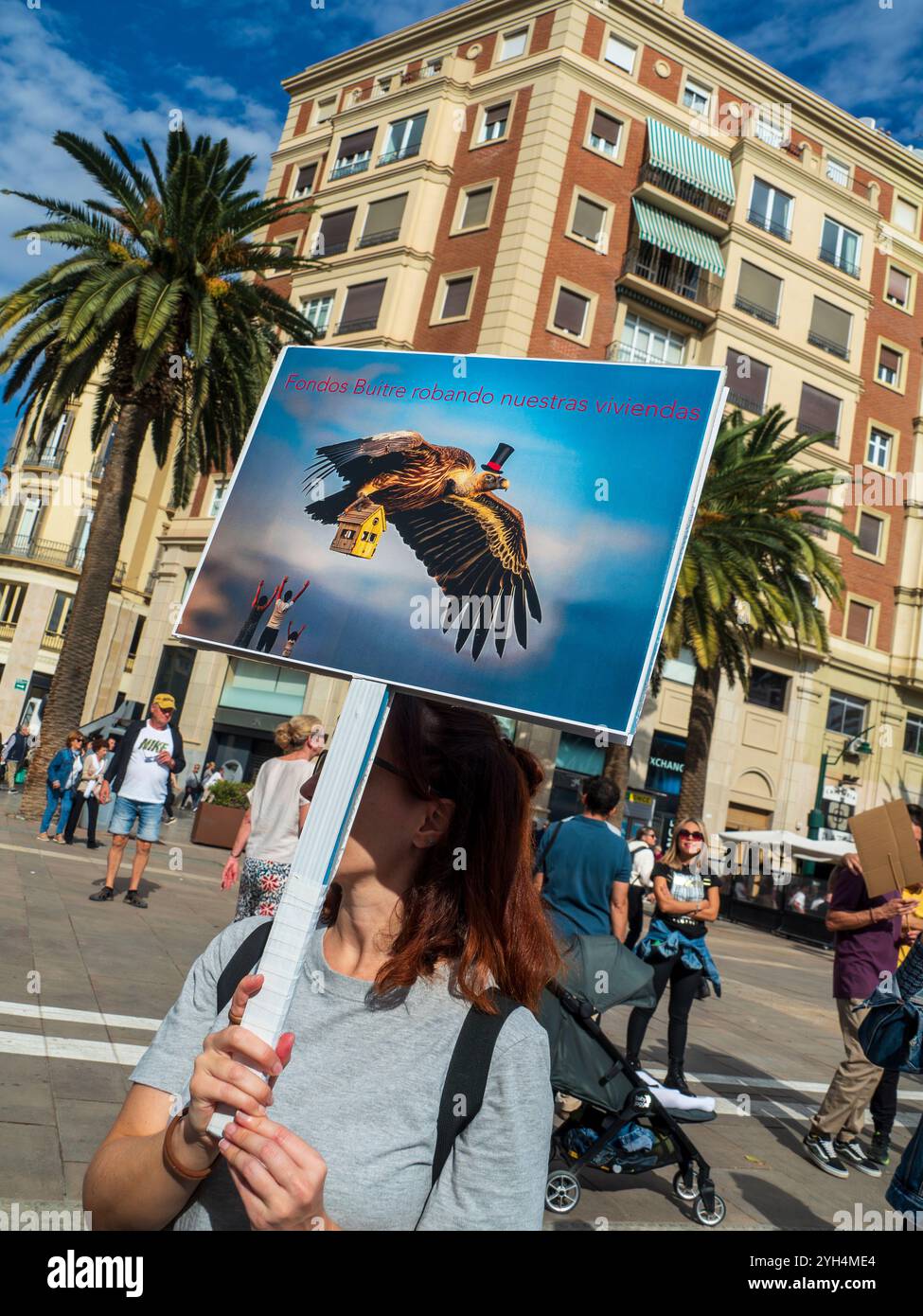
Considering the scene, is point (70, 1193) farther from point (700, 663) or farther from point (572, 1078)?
point (700, 663)

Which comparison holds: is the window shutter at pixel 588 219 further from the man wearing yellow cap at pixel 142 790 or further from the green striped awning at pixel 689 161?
the man wearing yellow cap at pixel 142 790

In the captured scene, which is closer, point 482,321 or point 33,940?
point 33,940

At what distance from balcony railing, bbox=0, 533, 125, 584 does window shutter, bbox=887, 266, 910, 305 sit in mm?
30509

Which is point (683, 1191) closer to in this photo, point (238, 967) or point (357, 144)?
point (238, 967)

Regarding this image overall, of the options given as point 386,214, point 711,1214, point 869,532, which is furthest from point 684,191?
point 711,1214

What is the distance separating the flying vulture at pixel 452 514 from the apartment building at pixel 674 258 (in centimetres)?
2429

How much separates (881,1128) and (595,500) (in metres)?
5.64

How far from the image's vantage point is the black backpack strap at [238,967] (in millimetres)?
1519

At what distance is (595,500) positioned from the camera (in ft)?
5.71

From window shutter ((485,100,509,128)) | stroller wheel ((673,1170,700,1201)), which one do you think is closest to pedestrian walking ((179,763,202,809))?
window shutter ((485,100,509,128))

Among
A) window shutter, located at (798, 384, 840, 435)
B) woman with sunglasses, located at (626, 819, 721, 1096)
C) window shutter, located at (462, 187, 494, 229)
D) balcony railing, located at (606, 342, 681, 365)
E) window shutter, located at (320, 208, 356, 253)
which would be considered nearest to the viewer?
woman with sunglasses, located at (626, 819, 721, 1096)

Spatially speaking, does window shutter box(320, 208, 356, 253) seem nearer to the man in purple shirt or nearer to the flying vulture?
the man in purple shirt

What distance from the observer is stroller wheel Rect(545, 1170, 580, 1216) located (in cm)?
405
